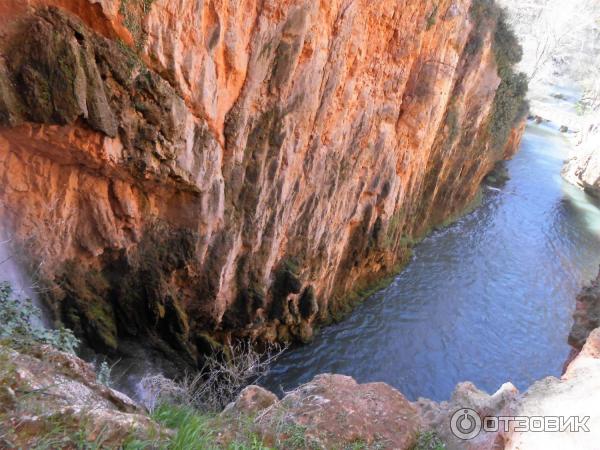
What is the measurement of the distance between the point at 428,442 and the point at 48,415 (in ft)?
16.7

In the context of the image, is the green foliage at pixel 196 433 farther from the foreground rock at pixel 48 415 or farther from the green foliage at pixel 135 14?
the green foliage at pixel 135 14

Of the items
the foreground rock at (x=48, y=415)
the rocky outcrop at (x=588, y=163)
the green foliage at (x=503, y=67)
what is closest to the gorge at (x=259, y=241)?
the foreground rock at (x=48, y=415)

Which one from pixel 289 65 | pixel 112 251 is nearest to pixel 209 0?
pixel 289 65

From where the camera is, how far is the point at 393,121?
1622 centimetres

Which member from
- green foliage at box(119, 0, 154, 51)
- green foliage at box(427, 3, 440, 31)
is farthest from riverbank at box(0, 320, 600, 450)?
green foliage at box(427, 3, 440, 31)

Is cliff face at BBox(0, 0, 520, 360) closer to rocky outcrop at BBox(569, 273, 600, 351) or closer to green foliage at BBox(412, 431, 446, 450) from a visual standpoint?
green foliage at BBox(412, 431, 446, 450)

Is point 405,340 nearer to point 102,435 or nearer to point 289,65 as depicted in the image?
point 289,65

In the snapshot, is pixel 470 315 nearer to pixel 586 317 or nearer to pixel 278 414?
pixel 586 317

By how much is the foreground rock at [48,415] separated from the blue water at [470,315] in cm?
1062

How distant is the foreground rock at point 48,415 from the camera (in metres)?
2.90

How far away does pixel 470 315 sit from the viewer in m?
19.3

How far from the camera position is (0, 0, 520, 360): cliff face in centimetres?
770

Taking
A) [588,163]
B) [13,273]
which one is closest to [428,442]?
[13,273]

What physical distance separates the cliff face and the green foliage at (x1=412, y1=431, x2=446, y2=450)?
700 centimetres
